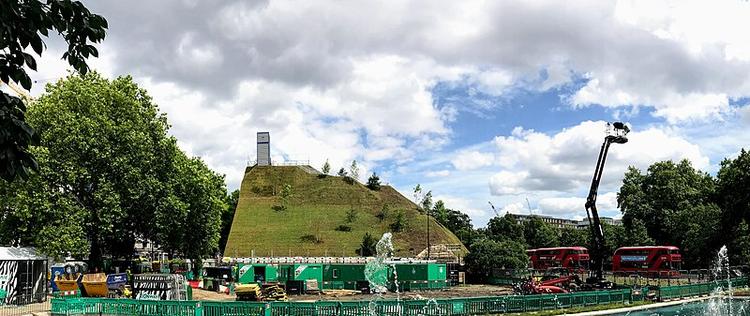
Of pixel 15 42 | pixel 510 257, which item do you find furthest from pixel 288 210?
pixel 15 42

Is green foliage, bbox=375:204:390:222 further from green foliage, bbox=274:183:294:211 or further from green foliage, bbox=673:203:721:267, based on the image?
green foliage, bbox=673:203:721:267

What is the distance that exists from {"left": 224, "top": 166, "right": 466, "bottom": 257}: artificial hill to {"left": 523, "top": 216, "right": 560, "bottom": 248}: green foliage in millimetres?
17031

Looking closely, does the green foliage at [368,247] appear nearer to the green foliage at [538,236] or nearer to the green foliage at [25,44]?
the green foliage at [538,236]

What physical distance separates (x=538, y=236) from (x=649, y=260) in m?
68.2

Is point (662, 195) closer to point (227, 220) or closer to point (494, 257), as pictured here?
point (494, 257)

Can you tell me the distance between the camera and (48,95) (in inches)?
1869

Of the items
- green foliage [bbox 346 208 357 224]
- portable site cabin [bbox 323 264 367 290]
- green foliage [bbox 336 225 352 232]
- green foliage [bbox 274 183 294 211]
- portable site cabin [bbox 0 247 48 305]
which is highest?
green foliage [bbox 274 183 294 211]

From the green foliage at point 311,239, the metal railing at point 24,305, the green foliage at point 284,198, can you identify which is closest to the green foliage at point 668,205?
the green foliage at point 311,239

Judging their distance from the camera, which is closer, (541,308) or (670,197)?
(541,308)

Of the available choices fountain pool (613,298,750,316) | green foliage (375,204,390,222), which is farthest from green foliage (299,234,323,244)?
fountain pool (613,298,750,316)

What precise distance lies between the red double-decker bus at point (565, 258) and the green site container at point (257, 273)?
3508cm

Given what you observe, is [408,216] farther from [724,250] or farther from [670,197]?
[724,250]

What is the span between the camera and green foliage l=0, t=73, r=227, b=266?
42531mm

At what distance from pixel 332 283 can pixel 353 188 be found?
92128 mm
